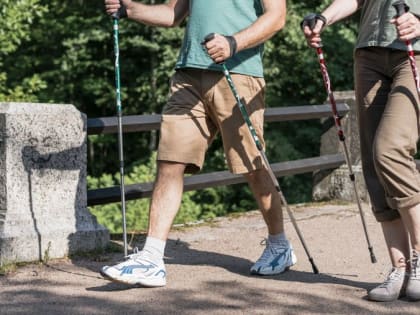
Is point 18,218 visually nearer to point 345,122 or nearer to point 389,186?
point 389,186

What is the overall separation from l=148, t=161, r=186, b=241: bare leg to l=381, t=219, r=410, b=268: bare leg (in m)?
1.19

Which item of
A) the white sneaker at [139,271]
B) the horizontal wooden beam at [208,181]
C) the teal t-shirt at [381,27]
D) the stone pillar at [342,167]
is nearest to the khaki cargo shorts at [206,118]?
the white sneaker at [139,271]

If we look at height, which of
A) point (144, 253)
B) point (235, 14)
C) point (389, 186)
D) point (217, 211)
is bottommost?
point (217, 211)

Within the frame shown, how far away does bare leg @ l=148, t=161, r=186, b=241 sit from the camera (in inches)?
214

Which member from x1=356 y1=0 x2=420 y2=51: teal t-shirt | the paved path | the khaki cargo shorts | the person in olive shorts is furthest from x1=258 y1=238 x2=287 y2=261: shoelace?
x1=356 y1=0 x2=420 y2=51: teal t-shirt

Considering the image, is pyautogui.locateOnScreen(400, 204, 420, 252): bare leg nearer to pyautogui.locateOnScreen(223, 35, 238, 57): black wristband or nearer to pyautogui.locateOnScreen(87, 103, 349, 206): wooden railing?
pyautogui.locateOnScreen(223, 35, 238, 57): black wristband

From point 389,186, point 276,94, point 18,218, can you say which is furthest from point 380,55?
point 276,94

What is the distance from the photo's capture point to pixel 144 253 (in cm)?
534

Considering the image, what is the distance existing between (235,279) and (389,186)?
124 cm

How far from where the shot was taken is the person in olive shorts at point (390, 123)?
189 inches

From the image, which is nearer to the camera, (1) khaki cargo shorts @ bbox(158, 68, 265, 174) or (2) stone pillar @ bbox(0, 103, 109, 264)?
(1) khaki cargo shorts @ bbox(158, 68, 265, 174)

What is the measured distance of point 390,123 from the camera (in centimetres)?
480

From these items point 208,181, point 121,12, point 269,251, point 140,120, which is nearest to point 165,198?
point 269,251

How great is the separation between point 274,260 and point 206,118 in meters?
0.94
